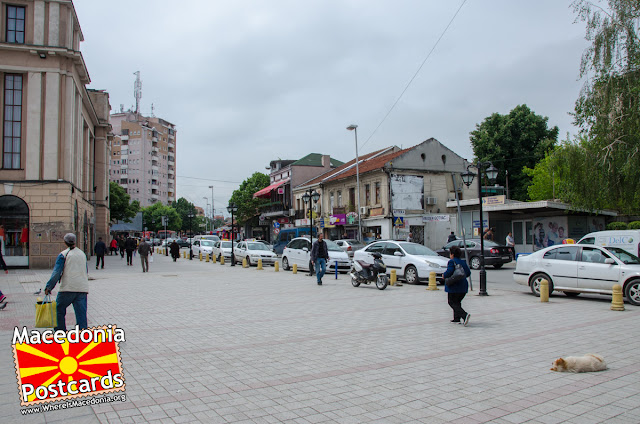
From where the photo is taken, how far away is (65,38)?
86.1 feet

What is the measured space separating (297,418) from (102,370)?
6.14 feet

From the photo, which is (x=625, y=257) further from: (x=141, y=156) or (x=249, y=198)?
(x=141, y=156)

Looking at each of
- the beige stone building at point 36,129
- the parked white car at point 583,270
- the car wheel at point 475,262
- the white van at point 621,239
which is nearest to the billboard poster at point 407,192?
the car wheel at point 475,262

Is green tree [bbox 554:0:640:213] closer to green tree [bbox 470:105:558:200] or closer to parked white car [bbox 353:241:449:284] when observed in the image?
parked white car [bbox 353:241:449:284]

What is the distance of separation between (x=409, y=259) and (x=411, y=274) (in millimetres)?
543

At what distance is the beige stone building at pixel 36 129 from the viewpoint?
81.7 feet

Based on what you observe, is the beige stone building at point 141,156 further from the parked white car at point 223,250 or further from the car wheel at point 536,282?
the car wheel at point 536,282

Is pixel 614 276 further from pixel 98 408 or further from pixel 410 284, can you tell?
pixel 98 408

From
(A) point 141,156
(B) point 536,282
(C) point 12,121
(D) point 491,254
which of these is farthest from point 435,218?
(A) point 141,156

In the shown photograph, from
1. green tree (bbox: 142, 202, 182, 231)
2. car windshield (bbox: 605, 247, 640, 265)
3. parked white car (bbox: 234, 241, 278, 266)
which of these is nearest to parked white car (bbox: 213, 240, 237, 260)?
parked white car (bbox: 234, 241, 278, 266)

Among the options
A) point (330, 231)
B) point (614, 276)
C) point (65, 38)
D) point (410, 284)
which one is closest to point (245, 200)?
point (330, 231)

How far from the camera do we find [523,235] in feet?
107

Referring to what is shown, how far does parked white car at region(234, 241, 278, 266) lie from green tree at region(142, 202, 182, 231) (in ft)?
247

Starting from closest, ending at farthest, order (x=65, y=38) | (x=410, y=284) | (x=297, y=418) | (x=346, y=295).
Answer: (x=297, y=418) < (x=346, y=295) < (x=410, y=284) < (x=65, y=38)
